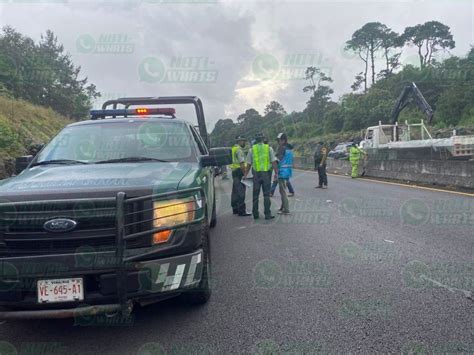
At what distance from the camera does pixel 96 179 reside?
3.48m

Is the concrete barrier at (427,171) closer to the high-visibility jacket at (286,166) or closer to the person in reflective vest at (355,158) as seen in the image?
the person in reflective vest at (355,158)

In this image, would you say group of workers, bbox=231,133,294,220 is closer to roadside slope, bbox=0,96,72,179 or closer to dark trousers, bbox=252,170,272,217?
dark trousers, bbox=252,170,272,217

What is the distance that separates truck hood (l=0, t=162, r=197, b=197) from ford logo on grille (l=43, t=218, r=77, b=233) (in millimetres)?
212

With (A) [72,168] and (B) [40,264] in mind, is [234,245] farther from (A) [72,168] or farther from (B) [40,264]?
(B) [40,264]

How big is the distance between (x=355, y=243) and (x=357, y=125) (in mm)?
53457

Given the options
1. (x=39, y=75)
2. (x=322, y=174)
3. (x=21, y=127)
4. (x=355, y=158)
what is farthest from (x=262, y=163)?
(x=39, y=75)

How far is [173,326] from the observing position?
3.65m

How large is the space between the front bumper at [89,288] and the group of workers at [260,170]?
6070 mm

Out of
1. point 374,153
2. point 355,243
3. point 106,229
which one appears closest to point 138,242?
point 106,229

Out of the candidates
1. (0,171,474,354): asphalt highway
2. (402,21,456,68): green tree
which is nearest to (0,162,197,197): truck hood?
(0,171,474,354): asphalt highway

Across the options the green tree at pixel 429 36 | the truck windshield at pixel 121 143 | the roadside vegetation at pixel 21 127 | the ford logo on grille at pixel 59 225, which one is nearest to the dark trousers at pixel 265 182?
the truck windshield at pixel 121 143

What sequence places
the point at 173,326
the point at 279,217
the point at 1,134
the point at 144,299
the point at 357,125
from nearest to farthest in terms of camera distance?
the point at 144,299 → the point at 173,326 → the point at 279,217 → the point at 1,134 → the point at 357,125

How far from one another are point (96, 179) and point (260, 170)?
5863 mm

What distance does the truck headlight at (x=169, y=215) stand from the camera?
327 centimetres
